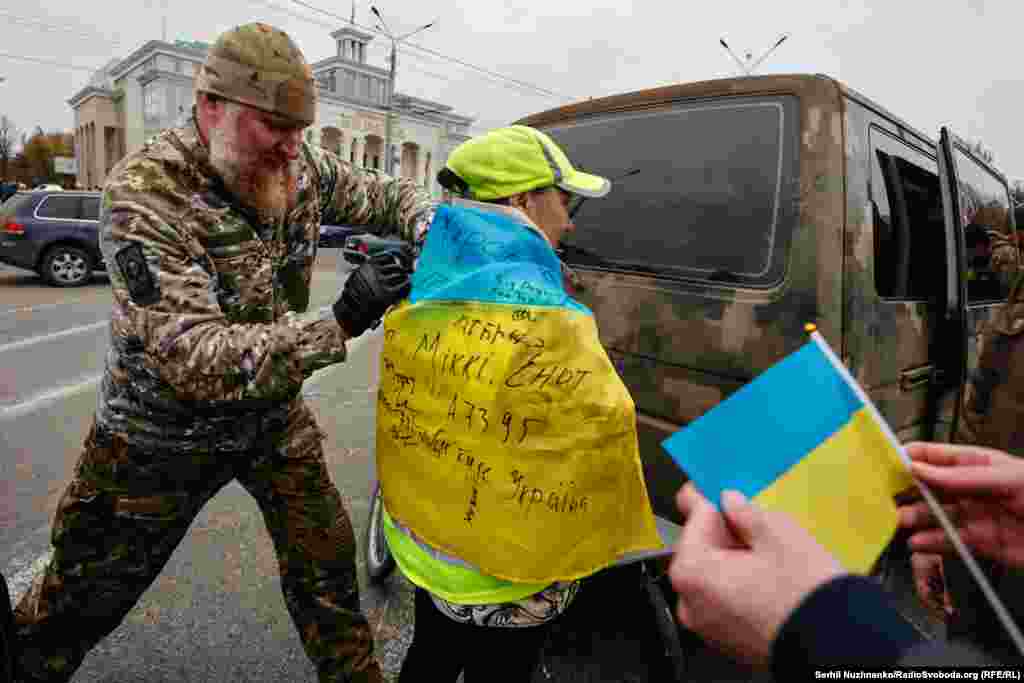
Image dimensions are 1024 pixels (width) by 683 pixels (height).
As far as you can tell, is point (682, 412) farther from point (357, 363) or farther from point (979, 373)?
point (357, 363)

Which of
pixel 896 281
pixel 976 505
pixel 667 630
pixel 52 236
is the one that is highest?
pixel 896 281

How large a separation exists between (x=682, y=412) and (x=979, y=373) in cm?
93

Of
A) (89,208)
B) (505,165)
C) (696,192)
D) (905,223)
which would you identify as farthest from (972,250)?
(89,208)

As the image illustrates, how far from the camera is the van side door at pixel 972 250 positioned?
2443mm

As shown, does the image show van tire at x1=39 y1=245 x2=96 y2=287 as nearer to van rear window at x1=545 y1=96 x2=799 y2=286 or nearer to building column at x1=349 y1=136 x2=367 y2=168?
van rear window at x1=545 y1=96 x2=799 y2=286

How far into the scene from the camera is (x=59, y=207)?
11469 millimetres

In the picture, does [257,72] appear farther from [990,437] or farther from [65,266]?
[65,266]

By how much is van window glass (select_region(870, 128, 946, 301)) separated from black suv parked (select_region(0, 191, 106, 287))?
12.7 metres

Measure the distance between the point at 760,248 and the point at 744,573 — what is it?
1.55 meters

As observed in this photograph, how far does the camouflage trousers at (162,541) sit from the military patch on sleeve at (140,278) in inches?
19.7

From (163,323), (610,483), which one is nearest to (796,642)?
(610,483)

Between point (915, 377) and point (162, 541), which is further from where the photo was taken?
point (915, 377)

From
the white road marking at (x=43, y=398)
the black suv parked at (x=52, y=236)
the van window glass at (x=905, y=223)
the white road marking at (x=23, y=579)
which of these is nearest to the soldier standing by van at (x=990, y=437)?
the van window glass at (x=905, y=223)

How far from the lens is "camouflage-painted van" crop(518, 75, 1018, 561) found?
1.95 meters
